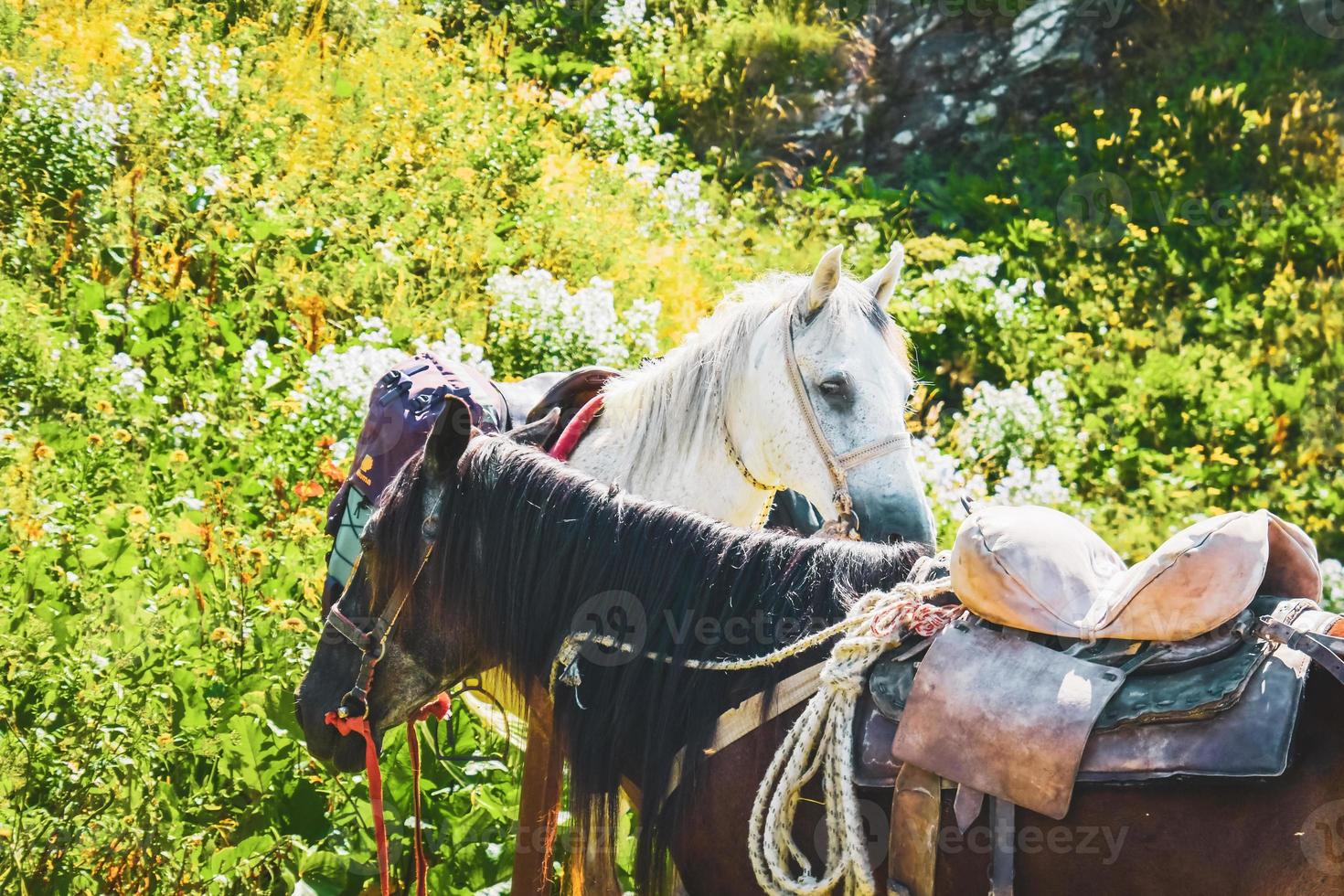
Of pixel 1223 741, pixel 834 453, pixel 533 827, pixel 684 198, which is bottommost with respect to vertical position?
pixel 533 827

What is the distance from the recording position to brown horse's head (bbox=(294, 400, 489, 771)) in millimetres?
2316

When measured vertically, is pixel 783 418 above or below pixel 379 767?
above

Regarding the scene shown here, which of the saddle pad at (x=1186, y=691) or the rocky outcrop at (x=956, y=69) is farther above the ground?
the rocky outcrop at (x=956, y=69)

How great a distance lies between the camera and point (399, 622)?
7.74 ft

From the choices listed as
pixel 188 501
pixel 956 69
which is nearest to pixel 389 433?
pixel 188 501

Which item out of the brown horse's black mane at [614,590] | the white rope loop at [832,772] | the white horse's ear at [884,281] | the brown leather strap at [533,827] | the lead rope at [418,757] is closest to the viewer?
the white rope loop at [832,772]

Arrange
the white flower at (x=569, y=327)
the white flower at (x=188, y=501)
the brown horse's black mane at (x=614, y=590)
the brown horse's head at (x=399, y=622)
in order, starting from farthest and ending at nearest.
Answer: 1. the white flower at (x=569, y=327)
2. the white flower at (x=188, y=501)
3. the brown horse's head at (x=399, y=622)
4. the brown horse's black mane at (x=614, y=590)

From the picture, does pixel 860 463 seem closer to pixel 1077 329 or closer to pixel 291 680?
pixel 291 680

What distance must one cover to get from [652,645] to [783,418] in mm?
1120

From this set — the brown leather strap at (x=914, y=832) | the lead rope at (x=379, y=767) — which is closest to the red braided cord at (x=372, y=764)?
the lead rope at (x=379, y=767)

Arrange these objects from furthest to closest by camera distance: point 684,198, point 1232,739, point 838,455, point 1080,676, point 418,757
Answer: point 684,198
point 838,455
point 418,757
point 1080,676
point 1232,739

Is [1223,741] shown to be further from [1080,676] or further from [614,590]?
[614,590]

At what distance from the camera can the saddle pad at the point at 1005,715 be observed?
1745 millimetres

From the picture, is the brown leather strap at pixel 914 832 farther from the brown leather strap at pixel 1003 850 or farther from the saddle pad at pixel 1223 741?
the saddle pad at pixel 1223 741
